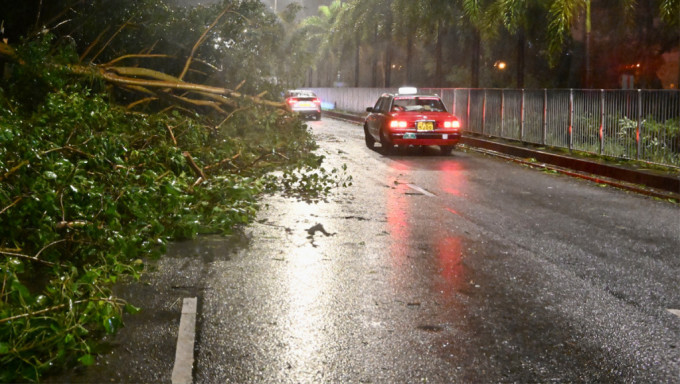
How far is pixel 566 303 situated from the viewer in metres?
6.26

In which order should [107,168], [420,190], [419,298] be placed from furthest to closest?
[420,190] → [107,168] → [419,298]

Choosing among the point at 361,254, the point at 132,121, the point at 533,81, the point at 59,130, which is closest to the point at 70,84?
the point at 132,121

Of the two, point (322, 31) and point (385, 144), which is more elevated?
point (322, 31)

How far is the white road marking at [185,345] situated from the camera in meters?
4.57

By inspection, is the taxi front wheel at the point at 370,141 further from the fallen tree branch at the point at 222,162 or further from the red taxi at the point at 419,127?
the fallen tree branch at the point at 222,162

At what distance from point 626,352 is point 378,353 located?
1620 millimetres

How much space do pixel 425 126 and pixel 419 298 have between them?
13.9m

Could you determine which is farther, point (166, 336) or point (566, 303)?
point (566, 303)

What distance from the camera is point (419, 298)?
636 cm

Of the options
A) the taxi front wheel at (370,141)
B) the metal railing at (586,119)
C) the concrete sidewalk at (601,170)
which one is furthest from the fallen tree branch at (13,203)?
the taxi front wheel at (370,141)

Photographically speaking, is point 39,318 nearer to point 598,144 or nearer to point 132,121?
point 132,121

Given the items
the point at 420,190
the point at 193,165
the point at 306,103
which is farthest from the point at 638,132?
the point at 306,103

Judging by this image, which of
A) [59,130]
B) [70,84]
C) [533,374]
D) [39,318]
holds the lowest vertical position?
[533,374]

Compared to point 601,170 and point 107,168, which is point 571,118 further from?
point 107,168
